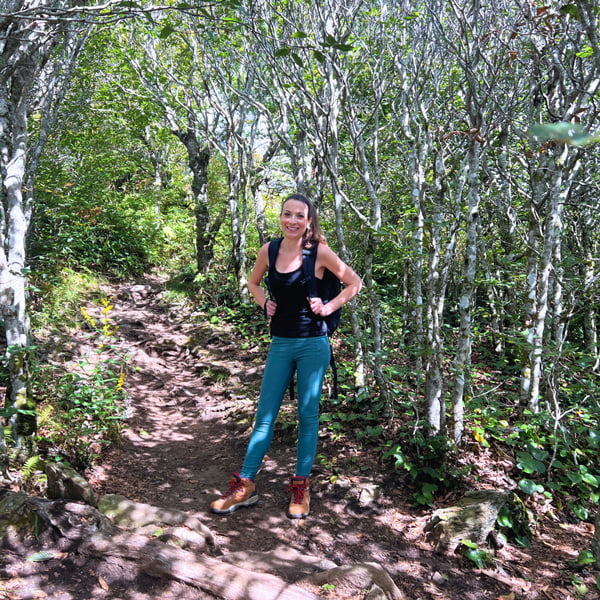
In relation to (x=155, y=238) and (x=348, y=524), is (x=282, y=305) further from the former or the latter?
(x=155, y=238)

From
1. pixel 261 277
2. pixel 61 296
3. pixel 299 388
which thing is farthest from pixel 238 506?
pixel 61 296

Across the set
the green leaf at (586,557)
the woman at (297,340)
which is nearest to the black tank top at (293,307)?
the woman at (297,340)

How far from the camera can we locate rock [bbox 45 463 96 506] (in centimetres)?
293

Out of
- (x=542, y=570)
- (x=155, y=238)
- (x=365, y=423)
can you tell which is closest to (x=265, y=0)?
(x=365, y=423)

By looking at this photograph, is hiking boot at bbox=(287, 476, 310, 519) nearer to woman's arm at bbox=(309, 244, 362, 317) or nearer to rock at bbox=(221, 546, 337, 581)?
rock at bbox=(221, 546, 337, 581)

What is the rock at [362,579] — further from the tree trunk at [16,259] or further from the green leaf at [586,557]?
the tree trunk at [16,259]

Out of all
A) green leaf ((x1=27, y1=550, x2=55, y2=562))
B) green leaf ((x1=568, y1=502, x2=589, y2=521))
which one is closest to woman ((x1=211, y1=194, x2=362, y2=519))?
green leaf ((x1=27, y1=550, x2=55, y2=562))

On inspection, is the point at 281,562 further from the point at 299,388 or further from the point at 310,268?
the point at 310,268

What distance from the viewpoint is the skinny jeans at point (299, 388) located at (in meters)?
3.24

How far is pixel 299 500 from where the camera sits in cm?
337

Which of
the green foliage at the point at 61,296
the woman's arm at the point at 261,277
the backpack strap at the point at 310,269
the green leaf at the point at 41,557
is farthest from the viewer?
the green foliage at the point at 61,296

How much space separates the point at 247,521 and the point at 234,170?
29.6ft

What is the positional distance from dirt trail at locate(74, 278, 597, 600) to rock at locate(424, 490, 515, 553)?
10cm

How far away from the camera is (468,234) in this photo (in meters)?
3.79
